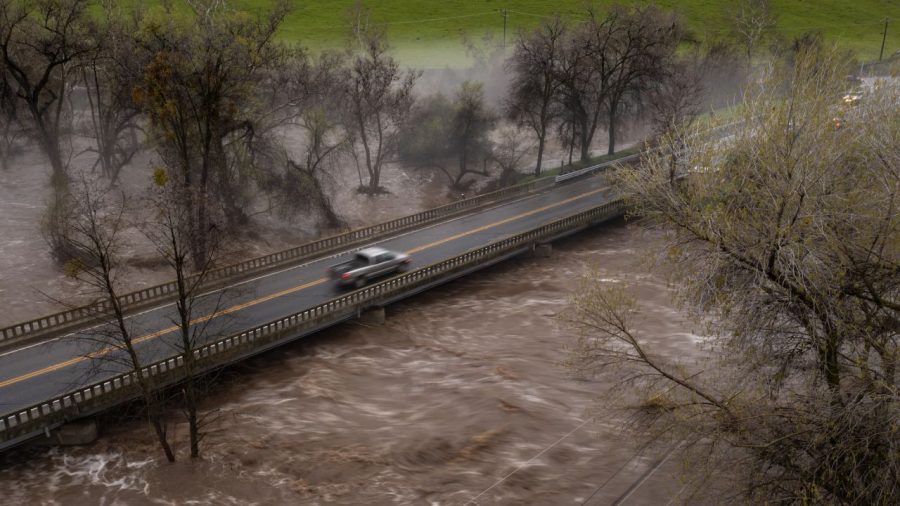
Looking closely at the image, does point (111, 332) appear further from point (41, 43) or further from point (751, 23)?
point (751, 23)

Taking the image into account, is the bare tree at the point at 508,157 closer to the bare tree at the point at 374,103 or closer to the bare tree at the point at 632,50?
the bare tree at the point at 632,50

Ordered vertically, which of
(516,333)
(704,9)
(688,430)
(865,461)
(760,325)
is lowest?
(516,333)

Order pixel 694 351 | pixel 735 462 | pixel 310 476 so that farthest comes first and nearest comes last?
1. pixel 694 351
2. pixel 310 476
3. pixel 735 462

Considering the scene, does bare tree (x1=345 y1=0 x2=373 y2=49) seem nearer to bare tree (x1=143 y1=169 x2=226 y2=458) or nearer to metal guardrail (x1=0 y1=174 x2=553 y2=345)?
metal guardrail (x1=0 y1=174 x2=553 y2=345)

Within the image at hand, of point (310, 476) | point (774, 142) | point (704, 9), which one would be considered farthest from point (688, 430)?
point (704, 9)

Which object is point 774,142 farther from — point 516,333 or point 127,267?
point 127,267

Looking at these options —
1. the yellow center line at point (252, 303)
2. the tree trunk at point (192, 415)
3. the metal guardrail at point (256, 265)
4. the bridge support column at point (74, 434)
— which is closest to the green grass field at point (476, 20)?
the metal guardrail at point (256, 265)

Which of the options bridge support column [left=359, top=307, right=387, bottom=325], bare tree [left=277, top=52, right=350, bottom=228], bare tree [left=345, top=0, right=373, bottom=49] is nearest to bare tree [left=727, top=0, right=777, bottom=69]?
bare tree [left=345, top=0, right=373, bottom=49]

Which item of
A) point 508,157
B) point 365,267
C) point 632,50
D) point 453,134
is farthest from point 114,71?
point 632,50
